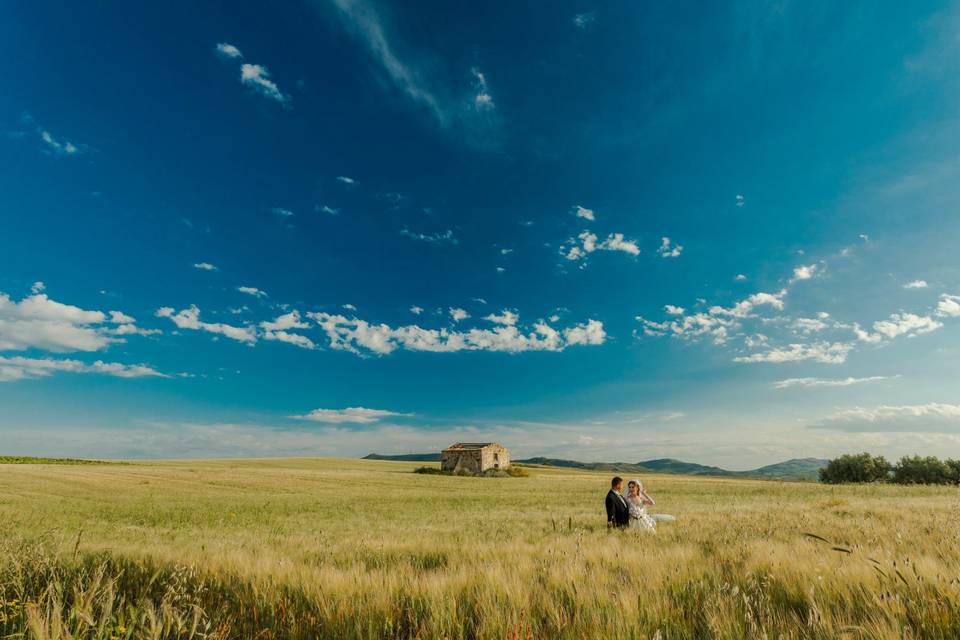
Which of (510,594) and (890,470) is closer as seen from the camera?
(510,594)

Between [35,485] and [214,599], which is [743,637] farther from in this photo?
[35,485]

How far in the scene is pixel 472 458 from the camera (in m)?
83.5

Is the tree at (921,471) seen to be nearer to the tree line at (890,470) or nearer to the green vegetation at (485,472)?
the tree line at (890,470)

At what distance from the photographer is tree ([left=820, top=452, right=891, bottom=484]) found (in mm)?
64625

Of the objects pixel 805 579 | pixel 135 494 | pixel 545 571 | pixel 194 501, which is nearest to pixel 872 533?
pixel 805 579

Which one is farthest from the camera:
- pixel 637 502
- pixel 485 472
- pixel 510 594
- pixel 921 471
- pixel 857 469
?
pixel 485 472

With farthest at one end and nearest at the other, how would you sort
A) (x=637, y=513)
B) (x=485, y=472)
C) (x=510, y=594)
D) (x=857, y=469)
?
(x=485, y=472) < (x=857, y=469) < (x=637, y=513) < (x=510, y=594)

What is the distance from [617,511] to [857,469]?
7592cm

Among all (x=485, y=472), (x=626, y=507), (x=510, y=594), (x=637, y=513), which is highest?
(x=510, y=594)

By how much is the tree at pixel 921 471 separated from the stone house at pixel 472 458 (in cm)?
5896

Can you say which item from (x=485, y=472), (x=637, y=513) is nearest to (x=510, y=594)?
(x=637, y=513)

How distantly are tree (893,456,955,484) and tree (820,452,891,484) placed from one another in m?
1.49

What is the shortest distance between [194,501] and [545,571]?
32.5 metres

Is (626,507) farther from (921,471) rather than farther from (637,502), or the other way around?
(921,471)
